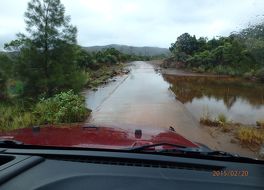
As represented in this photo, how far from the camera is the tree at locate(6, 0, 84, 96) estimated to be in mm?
11919

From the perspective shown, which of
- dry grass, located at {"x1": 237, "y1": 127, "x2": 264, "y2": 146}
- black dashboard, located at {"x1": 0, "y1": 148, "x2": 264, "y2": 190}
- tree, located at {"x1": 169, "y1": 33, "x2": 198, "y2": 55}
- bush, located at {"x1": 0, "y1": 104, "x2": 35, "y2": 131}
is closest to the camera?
black dashboard, located at {"x1": 0, "y1": 148, "x2": 264, "y2": 190}

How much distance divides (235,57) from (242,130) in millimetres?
25154

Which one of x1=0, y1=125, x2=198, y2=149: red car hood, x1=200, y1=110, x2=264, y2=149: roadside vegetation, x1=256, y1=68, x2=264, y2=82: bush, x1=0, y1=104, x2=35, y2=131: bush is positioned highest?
x1=0, y1=125, x2=198, y2=149: red car hood

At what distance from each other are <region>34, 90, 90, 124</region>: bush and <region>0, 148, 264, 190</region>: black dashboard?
7.76m

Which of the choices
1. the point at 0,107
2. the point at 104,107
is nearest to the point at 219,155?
the point at 0,107

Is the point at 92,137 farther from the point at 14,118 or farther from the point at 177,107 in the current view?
the point at 177,107

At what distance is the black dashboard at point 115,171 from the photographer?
2.08 m

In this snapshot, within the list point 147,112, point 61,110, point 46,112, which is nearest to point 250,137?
point 147,112

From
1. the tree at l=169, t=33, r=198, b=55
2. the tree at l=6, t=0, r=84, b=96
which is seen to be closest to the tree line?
the tree at l=6, t=0, r=84, b=96

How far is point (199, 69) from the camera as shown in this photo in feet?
116

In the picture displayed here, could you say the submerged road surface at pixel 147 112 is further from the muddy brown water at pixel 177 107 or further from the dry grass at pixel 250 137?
the dry grass at pixel 250 137

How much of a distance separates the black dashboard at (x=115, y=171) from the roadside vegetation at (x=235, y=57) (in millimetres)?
24854
